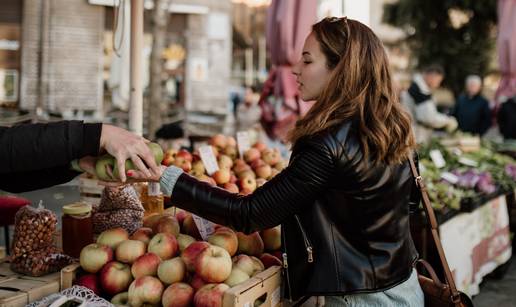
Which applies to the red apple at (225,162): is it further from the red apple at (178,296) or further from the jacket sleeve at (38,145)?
the jacket sleeve at (38,145)

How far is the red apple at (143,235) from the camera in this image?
92.6 inches

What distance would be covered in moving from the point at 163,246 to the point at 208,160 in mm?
1353

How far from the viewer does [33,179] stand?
7.20 feet

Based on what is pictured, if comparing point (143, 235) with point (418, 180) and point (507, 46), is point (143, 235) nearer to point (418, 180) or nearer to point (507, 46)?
point (418, 180)

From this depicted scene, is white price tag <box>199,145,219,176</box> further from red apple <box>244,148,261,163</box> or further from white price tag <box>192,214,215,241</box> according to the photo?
white price tag <box>192,214,215,241</box>

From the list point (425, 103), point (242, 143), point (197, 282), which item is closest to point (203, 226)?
point (197, 282)

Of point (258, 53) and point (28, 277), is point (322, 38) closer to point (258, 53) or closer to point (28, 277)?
point (28, 277)

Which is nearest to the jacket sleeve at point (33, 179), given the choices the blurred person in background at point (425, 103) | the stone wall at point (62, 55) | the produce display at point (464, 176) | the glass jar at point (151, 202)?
the glass jar at point (151, 202)

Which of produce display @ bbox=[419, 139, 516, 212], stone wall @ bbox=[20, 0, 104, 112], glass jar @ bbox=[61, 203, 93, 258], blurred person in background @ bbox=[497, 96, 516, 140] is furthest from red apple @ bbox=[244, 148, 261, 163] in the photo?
stone wall @ bbox=[20, 0, 104, 112]

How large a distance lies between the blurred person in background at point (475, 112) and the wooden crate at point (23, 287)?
798 centimetres

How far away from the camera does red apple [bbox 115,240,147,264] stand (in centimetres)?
223

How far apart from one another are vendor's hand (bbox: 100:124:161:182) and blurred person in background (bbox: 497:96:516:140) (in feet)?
23.8

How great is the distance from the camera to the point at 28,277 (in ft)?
7.30

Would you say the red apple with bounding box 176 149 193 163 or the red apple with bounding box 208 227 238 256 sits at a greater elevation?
the red apple with bounding box 176 149 193 163
